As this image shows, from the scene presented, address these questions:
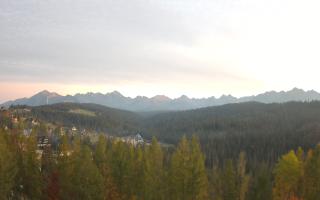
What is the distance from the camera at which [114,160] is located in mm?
47594

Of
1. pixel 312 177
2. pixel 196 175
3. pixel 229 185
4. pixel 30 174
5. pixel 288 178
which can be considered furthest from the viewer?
pixel 229 185

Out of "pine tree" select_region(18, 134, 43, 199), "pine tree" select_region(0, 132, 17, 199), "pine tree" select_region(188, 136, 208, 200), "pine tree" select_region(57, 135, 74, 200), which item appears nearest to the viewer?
"pine tree" select_region(188, 136, 208, 200)

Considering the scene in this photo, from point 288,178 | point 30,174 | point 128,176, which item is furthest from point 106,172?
point 288,178

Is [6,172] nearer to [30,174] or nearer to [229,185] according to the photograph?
[30,174]

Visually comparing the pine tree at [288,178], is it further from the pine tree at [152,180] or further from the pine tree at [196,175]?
the pine tree at [152,180]

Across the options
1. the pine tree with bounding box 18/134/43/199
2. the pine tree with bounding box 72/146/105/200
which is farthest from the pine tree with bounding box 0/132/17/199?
the pine tree with bounding box 72/146/105/200

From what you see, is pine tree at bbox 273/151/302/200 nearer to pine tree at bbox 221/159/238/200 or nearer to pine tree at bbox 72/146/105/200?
pine tree at bbox 221/159/238/200

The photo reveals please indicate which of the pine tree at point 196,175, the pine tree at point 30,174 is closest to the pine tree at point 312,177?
the pine tree at point 196,175

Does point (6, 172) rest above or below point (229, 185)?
above

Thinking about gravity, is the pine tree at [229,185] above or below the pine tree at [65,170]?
below

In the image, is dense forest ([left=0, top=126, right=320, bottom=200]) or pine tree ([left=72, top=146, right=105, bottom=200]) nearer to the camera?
pine tree ([left=72, top=146, right=105, bottom=200])

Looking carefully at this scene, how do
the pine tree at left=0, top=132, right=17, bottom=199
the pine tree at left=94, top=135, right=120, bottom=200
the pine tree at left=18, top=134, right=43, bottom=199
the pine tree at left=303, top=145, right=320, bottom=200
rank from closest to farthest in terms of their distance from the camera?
the pine tree at left=0, top=132, right=17, bottom=199, the pine tree at left=94, top=135, right=120, bottom=200, the pine tree at left=303, top=145, right=320, bottom=200, the pine tree at left=18, top=134, right=43, bottom=199

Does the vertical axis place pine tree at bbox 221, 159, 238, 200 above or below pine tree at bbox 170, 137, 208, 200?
below

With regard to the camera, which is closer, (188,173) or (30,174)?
(188,173)
